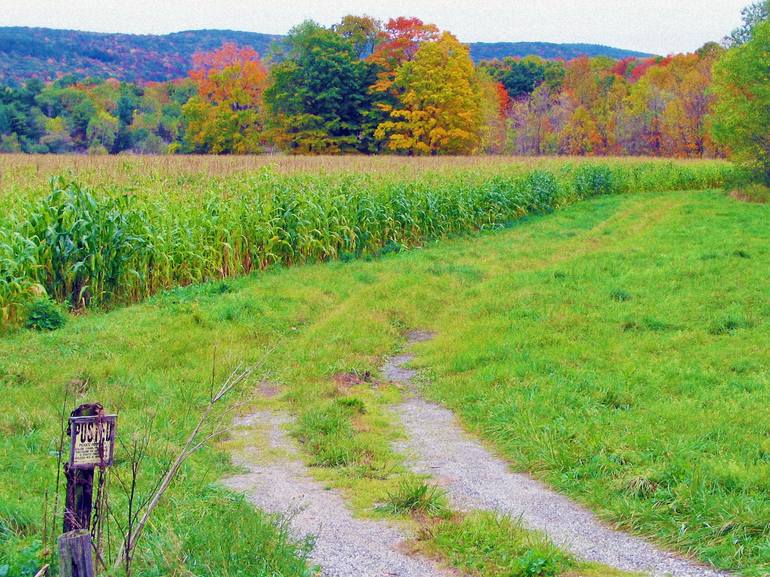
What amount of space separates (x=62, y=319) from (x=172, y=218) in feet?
11.2

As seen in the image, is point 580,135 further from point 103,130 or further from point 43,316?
point 43,316

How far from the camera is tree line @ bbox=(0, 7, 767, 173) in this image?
49844 mm

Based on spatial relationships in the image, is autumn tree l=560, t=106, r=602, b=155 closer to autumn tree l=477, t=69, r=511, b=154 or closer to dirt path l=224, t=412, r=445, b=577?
autumn tree l=477, t=69, r=511, b=154

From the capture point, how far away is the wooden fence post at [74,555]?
261 centimetres

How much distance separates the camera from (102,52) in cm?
11538

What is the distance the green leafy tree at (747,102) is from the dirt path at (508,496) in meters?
22.6

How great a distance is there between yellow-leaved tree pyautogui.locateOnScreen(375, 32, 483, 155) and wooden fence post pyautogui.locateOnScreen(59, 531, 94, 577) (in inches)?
1883

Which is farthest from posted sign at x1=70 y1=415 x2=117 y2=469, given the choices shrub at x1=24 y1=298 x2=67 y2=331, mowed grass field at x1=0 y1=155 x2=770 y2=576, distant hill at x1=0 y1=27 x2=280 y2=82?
distant hill at x1=0 y1=27 x2=280 y2=82

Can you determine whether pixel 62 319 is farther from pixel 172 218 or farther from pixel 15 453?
pixel 15 453

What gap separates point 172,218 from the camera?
1269 centimetres

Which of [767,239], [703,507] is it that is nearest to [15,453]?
[703,507]

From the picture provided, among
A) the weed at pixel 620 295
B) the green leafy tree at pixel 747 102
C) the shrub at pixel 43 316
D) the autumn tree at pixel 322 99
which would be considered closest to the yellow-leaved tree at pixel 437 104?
the autumn tree at pixel 322 99

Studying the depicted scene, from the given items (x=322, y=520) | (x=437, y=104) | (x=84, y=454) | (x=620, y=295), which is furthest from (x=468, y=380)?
(x=437, y=104)

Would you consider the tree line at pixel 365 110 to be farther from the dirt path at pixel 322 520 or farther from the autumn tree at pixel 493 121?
the dirt path at pixel 322 520
